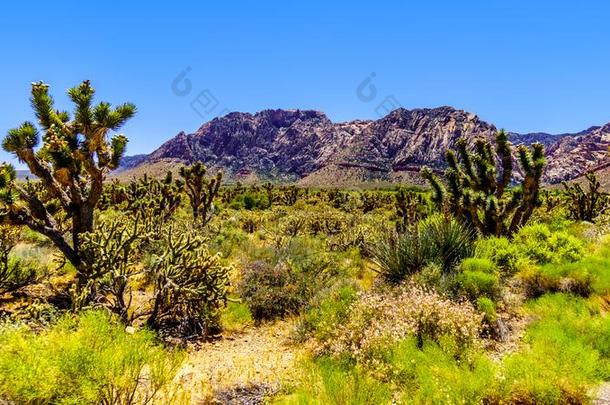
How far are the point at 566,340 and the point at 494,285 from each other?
1959 mm

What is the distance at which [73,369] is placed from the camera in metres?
3.96

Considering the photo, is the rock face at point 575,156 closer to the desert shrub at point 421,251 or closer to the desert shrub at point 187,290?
the desert shrub at point 421,251

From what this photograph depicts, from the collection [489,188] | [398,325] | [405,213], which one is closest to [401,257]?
[398,325]

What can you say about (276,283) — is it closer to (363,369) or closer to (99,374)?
(363,369)

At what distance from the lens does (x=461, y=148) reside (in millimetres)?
11844

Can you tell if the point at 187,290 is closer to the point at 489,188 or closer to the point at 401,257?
the point at 401,257

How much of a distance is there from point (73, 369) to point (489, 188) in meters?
10.5

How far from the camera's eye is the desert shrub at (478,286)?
7.31m

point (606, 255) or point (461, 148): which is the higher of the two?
point (461, 148)

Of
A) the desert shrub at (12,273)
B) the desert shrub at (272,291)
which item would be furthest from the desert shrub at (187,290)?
the desert shrub at (12,273)

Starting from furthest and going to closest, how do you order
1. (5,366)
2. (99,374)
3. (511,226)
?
(511,226) < (99,374) < (5,366)

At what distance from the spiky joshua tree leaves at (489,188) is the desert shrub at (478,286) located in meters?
3.61

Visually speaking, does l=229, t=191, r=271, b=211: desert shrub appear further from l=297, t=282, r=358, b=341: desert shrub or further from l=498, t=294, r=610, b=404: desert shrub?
l=498, t=294, r=610, b=404: desert shrub

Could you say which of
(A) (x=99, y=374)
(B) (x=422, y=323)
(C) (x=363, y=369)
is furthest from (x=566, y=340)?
(A) (x=99, y=374)
